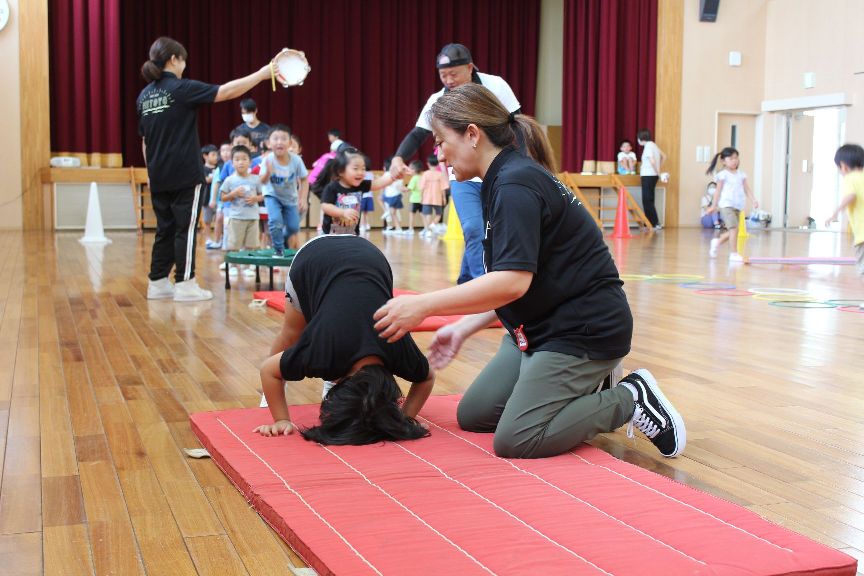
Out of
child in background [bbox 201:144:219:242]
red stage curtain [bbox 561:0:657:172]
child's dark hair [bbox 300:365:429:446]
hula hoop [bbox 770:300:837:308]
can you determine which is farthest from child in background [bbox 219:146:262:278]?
red stage curtain [bbox 561:0:657:172]

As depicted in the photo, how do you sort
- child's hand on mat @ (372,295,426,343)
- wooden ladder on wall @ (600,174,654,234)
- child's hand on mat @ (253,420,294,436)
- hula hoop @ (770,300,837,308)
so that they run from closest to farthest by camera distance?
child's hand on mat @ (372,295,426,343) < child's hand on mat @ (253,420,294,436) < hula hoop @ (770,300,837,308) < wooden ladder on wall @ (600,174,654,234)

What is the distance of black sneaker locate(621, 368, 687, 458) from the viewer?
2.84 m

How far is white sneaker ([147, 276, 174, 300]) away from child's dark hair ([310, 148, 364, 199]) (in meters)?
1.21

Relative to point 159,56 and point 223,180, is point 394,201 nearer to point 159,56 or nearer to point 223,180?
point 223,180

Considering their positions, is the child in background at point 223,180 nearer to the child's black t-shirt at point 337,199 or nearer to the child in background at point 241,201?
the child in background at point 241,201

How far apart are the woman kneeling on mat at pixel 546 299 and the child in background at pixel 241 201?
19.3 ft

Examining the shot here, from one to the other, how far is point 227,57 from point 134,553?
623 inches

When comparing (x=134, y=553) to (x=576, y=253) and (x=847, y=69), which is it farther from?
(x=847, y=69)

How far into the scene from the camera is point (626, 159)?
16906 mm

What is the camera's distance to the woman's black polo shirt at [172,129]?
6172 millimetres

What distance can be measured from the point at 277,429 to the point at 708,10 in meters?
15.7

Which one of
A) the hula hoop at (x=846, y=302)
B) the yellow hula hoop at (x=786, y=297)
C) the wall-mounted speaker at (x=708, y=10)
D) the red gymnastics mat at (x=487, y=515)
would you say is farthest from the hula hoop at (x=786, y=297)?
the wall-mounted speaker at (x=708, y=10)

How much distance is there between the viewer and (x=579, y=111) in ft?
57.3

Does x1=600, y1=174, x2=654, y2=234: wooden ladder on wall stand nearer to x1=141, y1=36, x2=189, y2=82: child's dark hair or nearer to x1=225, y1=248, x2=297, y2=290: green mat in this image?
x1=225, y1=248, x2=297, y2=290: green mat
